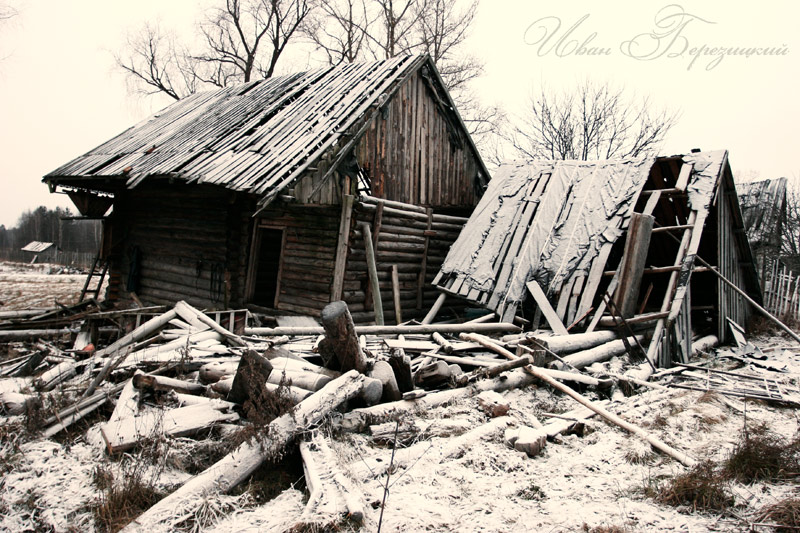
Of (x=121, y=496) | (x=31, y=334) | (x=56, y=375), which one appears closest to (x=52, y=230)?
(x=31, y=334)

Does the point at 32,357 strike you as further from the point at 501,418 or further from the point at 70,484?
the point at 501,418

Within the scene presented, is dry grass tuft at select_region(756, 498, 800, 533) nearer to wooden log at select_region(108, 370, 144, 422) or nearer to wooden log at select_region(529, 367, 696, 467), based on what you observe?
wooden log at select_region(529, 367, 696, 467)

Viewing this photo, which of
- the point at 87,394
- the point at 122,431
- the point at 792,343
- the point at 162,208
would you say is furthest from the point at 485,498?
the point at 162,208

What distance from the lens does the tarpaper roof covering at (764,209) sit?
19906mm

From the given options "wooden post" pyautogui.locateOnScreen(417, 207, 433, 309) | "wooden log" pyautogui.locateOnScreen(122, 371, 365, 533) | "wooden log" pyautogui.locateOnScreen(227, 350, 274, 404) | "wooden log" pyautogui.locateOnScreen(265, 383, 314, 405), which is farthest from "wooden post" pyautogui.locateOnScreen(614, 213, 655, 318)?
"wooden log" pyautogui.locateOnScreen(227, 350, 274, 404)

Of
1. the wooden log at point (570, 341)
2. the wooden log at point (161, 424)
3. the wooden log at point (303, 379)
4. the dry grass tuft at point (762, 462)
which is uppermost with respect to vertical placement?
the wooden log at point (570, 341)

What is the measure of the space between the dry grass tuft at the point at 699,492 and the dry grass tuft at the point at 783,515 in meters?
0.21

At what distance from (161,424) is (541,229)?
25.3 ft

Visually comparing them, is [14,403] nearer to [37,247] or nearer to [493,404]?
[493,404]

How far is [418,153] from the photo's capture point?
12.6m

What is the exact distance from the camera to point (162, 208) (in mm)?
12914

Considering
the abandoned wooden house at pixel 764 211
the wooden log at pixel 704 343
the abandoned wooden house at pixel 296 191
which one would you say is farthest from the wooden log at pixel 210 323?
the abandoned wooden house at pixel 764 211

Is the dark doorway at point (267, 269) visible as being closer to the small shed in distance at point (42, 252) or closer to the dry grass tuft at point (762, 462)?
the dry grass tuft at point (762, 462)

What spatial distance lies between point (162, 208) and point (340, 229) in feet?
18.0
